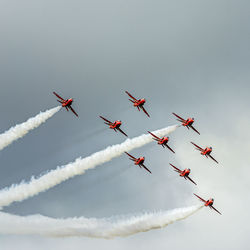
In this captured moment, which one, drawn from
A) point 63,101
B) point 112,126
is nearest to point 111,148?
point 112,126

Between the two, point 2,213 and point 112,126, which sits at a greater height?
point 112,126

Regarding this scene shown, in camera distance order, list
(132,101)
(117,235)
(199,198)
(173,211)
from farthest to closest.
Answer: (199,198) → (132,101) → (173,211) → (117,235)

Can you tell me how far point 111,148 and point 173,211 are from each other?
18.4 m

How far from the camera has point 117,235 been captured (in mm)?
108250

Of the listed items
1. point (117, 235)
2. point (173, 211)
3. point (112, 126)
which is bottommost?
point (117, 235)

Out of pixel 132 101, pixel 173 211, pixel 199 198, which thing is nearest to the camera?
pixel 173 211

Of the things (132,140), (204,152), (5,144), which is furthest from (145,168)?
(5,144)

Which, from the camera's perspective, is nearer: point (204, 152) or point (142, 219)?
point (142, 219)

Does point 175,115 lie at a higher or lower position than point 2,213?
higher

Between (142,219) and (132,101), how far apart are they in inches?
1054

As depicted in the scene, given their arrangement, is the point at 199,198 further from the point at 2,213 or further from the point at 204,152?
the point at 2,213

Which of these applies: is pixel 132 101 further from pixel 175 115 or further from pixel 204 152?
pixel 204 152

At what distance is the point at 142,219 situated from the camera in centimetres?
11100

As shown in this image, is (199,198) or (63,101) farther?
(199,198)
